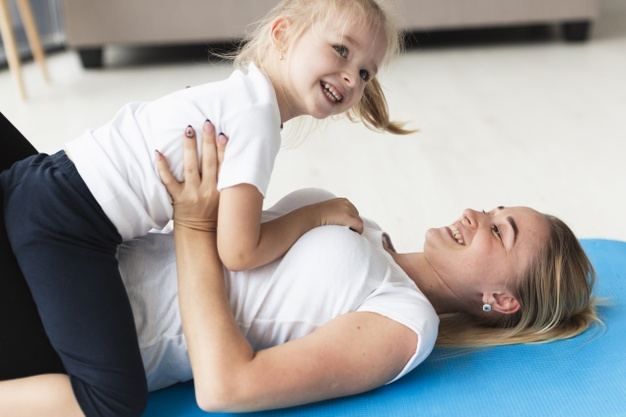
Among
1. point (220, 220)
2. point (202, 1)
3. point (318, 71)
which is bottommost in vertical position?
point (202, 1)

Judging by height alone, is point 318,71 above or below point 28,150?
above

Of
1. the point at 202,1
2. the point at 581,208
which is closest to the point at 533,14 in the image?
the point at 202,1

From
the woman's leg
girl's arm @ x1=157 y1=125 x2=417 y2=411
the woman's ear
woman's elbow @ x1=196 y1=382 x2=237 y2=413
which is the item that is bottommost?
the woman's ear

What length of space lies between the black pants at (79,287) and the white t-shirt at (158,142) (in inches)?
1.5

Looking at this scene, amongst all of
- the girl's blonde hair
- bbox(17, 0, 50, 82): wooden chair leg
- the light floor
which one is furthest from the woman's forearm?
bbox(17, 0, 50, 82): wooden chair leg

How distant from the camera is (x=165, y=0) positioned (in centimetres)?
425

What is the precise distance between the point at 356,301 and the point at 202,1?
3.23 m

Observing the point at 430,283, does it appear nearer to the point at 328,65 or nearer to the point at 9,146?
the point at 328,65

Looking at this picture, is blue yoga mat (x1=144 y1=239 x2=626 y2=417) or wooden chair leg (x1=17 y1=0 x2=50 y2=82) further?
wooden chair leg (x1=17 y1=0 x2=50 y2=82)

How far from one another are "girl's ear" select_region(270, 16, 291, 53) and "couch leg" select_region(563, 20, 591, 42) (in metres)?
3.56

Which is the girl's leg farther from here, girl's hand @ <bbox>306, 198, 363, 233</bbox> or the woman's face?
the woman's face

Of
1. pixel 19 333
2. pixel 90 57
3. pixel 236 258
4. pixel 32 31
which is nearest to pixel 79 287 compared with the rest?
pixel 19 333

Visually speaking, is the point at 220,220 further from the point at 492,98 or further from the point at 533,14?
the point at 533,14

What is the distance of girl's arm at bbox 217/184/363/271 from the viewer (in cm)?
132
